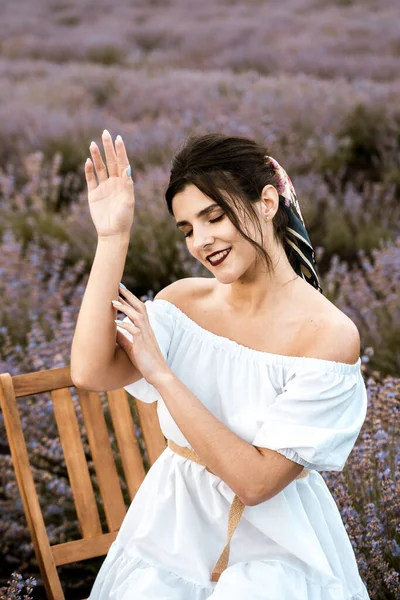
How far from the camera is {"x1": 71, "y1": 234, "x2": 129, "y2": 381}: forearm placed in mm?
1587

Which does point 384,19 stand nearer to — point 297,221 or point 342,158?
point 342,158

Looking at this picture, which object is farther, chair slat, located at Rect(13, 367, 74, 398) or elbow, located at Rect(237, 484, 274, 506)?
chair slat, located at Rect(13, 367, 74, 398)

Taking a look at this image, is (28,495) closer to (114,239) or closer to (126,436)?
(126,436)

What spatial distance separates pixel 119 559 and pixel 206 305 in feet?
1.88

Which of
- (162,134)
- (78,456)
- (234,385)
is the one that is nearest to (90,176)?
(234,385)

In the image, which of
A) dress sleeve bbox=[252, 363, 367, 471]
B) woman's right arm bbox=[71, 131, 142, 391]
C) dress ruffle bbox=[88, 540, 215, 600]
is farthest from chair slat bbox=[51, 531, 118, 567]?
dress sleeve bbox=[252, 363, 367, 471]

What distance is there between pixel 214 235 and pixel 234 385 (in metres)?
0.30

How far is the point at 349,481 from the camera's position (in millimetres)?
2324

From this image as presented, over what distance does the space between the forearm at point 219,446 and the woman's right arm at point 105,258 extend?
7.6 inches

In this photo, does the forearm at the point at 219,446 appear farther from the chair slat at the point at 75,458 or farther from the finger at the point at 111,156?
the chair slat at the point at 75,458

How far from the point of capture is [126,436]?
2.15m

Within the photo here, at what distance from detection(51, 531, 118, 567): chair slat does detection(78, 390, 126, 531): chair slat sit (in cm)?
4

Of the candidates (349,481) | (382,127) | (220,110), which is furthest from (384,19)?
(349,481)

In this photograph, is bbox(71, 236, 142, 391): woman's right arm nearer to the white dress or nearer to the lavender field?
the white dress
